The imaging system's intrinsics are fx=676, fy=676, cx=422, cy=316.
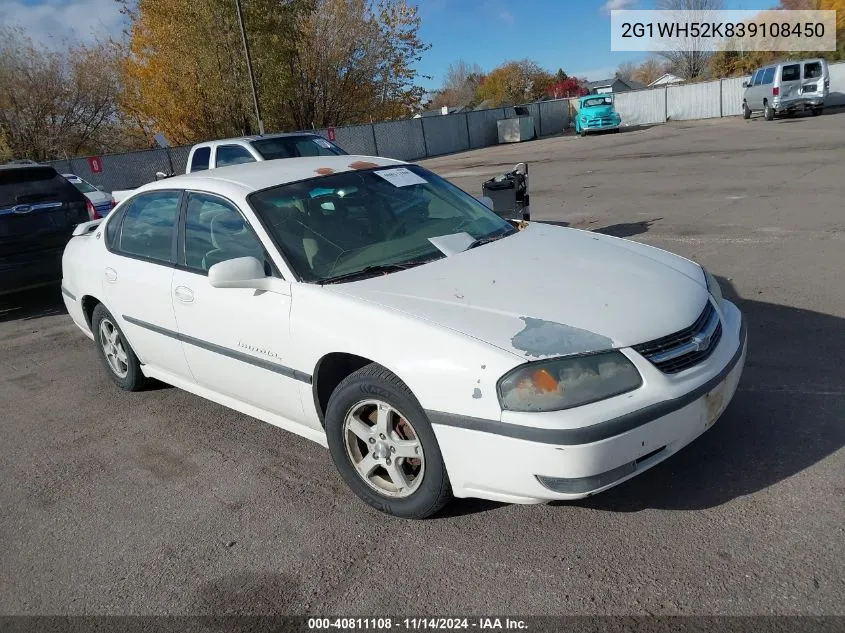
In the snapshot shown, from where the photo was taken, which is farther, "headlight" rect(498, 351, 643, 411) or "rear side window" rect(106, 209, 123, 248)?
"rear side window" rect(106, 209, 123, 248)

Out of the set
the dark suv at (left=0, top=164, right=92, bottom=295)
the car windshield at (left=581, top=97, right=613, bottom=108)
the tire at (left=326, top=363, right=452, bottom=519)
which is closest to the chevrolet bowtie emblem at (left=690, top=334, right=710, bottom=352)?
the tire at (left=326, top=363, right=452, bottom=519)

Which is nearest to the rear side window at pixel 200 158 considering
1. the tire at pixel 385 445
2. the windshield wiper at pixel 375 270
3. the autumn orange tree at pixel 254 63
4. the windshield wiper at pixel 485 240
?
the windshield wiper at pixel 485 240

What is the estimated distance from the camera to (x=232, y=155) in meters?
11.0

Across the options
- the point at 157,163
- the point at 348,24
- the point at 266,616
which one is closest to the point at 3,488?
the point at 266,616

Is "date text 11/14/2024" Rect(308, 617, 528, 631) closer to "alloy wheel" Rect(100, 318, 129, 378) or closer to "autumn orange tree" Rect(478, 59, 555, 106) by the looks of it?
"alloy wheel" Rect(100, 318, 129, 378)

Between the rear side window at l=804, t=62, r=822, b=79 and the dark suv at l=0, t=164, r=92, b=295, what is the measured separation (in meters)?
25.3

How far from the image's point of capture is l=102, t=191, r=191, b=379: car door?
13.5ft

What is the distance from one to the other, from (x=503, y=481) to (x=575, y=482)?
28cm

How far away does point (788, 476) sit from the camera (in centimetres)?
300

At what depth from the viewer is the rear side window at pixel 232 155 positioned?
35.3ft

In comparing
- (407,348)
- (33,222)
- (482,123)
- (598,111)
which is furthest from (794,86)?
(407,348)

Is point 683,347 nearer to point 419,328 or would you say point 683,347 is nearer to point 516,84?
point 419,328

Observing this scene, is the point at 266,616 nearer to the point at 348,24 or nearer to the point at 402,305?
the point at 402,305

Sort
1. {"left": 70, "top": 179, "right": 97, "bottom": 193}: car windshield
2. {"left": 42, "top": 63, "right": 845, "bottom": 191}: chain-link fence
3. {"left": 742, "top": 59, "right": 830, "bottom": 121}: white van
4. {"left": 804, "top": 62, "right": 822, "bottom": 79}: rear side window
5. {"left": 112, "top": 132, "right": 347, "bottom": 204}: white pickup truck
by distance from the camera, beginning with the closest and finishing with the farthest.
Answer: {"left": 112, "top": 132, "right": 347, "bottom": 204}: white pickup truck < {"left": 70, "top": 179, "right": 97, "bottom": 193}: car windshield < {"left": 804, "top": 62, "right": 822, "bottom": 79}: rear side window < {"left": 742, "top": 59, "right": 830, "bottom": 121}: white van < {"left": 42, "top": 63, "right": 845, "bottom": 191}: chain-link fence
